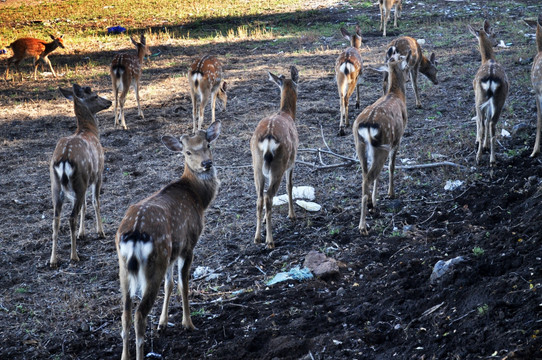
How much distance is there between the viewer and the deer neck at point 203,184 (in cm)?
611

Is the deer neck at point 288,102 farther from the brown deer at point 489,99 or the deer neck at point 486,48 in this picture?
the deer neck at point 486,48

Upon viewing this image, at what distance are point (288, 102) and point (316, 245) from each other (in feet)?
7.88

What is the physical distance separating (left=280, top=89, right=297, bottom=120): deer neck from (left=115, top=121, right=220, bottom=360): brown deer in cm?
216

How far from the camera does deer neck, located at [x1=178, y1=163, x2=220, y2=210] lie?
20.1 ft

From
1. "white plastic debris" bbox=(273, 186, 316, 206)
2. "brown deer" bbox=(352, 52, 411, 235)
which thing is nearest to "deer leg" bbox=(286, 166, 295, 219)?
"white plastic debris" bbox=(273, 186, 316, 206)

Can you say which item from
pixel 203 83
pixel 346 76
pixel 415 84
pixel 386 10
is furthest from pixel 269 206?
pixel 386 10

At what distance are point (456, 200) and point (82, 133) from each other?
16.1ft

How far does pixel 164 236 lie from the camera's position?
4926 mm

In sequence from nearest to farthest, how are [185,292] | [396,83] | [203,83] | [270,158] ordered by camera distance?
[185,292]
[270,158]
[396,83]
[203,83]

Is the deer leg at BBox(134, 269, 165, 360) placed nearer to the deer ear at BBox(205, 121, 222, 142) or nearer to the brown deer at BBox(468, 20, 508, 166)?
the deer ear at BBox(205, 121, 222, 142)

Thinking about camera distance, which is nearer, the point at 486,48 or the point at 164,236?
the point at 164,236

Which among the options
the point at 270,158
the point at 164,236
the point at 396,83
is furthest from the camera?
the point at 396,83

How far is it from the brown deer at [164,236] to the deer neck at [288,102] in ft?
7.09

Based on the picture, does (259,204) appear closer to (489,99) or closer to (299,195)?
(299,195)
